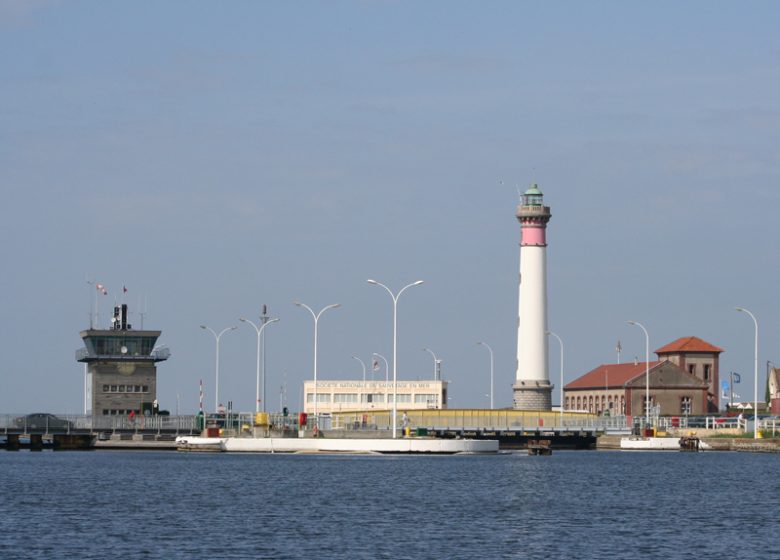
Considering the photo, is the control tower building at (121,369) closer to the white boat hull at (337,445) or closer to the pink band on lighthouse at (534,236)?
the white boat hull at (337,445)

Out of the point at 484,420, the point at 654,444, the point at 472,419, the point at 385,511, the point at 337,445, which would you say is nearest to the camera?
the point at 385,511

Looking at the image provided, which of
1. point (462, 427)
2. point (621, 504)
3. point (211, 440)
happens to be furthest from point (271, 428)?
point (621, 504)

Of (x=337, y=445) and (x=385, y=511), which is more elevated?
(x=337, y=445)

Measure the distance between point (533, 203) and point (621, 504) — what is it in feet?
336

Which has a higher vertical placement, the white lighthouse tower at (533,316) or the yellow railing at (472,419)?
the white lighthouse tower at (533,316)

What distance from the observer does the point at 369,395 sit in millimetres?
191500

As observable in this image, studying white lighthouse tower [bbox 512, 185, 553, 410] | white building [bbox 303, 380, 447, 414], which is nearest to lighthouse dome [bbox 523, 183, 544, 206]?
white lighthouse tower [bbox 512, 185, 553, 410]

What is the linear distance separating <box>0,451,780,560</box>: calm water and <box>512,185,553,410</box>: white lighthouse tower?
190ft

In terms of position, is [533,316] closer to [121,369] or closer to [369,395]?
[369,395]

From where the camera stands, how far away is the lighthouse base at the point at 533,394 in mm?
167250

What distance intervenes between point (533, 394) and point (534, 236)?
54.7 feet

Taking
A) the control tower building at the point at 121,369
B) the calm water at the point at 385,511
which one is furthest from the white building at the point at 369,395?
the calm water at the point at 385,511

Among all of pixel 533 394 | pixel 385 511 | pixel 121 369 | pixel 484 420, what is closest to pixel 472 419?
pixel 484 420

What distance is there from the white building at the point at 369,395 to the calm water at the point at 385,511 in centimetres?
8217
